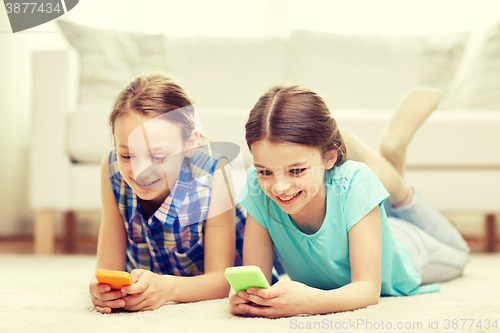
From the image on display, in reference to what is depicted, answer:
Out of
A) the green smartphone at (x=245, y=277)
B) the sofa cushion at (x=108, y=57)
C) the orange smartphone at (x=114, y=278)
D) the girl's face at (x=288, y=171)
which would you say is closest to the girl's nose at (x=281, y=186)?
the girl's face at (x=288, y=171)

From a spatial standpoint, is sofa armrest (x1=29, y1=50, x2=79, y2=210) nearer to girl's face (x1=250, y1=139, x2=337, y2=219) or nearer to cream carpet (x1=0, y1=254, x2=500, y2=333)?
cream carpet (x1=0, y1=254, x2=500, y2=333)

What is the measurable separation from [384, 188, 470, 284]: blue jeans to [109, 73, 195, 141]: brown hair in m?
0.51

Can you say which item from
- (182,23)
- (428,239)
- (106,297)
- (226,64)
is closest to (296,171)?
(106,297)

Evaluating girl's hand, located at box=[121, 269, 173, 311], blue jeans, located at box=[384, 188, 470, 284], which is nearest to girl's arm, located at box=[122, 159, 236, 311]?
girl's hand, located at box=[121, 269, 173, 311]

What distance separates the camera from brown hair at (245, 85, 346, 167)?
2.25ft

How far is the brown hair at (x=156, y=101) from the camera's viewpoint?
30.3 inches

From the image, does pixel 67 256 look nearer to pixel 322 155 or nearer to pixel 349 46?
pixel 322 155

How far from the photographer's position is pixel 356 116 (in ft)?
4.65

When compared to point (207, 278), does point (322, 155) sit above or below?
above

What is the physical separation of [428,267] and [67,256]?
3.51 feet

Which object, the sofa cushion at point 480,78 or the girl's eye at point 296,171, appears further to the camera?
the sofa cushion at point 480,78

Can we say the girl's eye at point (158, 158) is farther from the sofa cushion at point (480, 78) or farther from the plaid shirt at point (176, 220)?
the sofa cushion at point (480, 78)

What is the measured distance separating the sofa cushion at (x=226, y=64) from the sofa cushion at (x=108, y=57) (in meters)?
0.08

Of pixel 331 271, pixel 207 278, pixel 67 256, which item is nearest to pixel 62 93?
pixel 67 256
